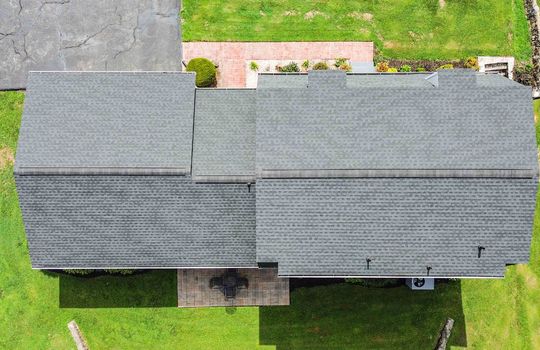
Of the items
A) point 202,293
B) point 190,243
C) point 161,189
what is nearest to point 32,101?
point 161,189

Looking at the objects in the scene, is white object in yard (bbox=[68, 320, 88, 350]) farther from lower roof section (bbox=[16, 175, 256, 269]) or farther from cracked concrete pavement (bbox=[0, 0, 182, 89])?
cracked concrete pavement (bbox=[0, 0, 182, 89])

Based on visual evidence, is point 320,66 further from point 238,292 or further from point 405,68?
point 238,292

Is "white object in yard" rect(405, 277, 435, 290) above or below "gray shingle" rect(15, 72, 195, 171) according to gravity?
below

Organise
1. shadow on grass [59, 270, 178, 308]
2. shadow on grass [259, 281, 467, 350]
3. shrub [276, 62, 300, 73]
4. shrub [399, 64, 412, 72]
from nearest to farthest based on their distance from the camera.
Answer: shadow on grass [59, 270, 178, 308] → shadow on grass [259, 281, 467, 350] → shrub [399, 64, 412, 72] → shrub [276, 62, 300, 73]

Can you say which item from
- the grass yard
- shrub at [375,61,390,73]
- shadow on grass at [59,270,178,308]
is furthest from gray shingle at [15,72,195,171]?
shrub at [375,61,390,73]

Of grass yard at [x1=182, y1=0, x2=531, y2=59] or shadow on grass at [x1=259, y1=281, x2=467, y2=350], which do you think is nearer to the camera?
shadow on grass at [x1=259, y1=281, x2=467, y2=350]

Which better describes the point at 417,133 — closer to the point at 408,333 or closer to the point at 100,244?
the point at 408,333

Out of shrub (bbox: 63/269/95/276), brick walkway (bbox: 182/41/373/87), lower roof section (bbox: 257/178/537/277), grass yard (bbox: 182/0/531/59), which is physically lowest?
shrub (bbox: 63/269/95/276)

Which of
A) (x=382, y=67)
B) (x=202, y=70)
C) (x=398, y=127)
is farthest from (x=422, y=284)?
(x=202, y=70)
